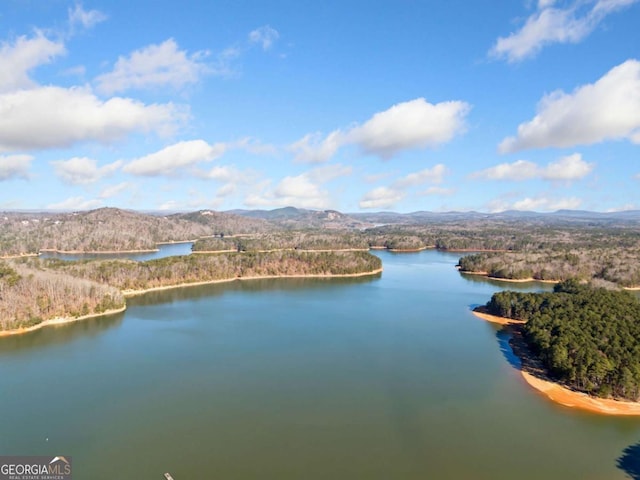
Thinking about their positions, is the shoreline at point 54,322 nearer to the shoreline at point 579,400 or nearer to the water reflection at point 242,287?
the water reflection at point 242,287

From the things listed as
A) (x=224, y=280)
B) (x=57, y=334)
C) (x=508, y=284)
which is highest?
(x=224, y=280)

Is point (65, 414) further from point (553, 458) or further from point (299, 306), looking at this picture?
point (299, 306)

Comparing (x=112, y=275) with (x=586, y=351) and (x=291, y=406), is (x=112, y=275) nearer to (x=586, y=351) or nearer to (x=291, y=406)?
(x=291, y=406)

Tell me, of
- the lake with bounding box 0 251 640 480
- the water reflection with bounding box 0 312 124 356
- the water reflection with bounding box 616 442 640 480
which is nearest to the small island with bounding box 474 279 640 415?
the lake with bounding box 0 251 640 480

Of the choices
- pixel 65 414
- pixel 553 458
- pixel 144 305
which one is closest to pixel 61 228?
pixel 144 305

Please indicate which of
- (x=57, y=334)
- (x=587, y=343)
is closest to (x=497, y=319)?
(x=587, y=343)

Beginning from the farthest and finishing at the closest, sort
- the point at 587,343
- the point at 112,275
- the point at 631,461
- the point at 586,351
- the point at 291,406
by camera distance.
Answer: the point at 112,275, the point at 587,343, the point at 586,351, the point at 291,406, the point at 631,461

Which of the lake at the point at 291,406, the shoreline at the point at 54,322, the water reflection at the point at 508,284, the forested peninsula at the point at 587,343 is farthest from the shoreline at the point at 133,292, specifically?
the forested peninsula at the point at 587,343
